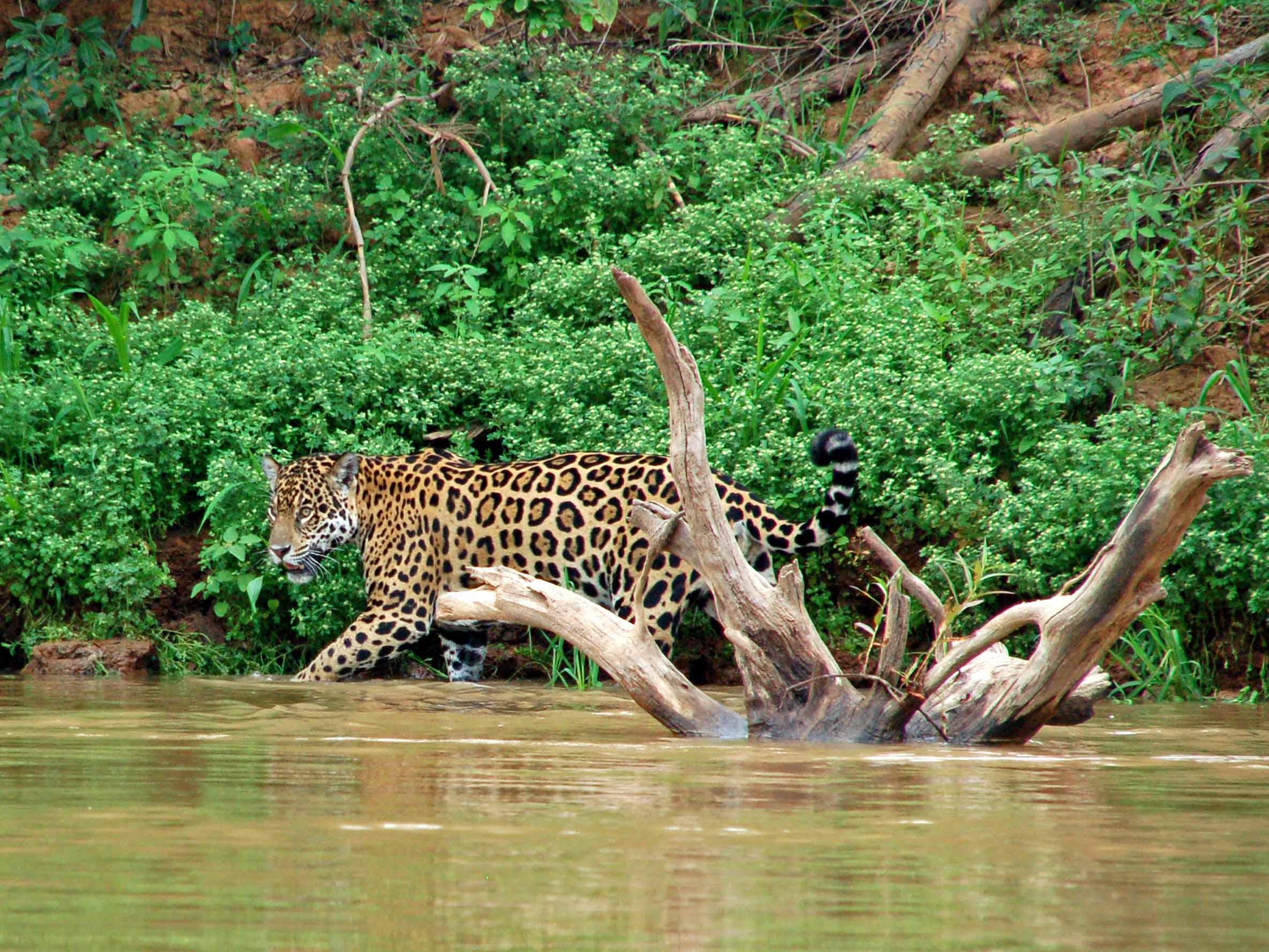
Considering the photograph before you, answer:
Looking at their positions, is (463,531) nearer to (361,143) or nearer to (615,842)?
(361,143)

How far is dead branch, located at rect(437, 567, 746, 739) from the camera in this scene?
549 centimetres

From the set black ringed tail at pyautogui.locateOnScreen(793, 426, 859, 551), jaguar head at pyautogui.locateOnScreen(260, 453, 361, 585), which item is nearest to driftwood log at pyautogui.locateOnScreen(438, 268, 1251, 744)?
black ringed tail at pyautogui.locateOnScreen(793, 426, 859, 551)

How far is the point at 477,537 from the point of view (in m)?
8.45

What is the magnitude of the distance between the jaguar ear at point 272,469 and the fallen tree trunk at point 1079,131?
5108 millimetres

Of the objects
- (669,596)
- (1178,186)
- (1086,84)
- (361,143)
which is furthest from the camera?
(361,143)

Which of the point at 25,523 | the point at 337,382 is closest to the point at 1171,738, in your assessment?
the point at 337,382

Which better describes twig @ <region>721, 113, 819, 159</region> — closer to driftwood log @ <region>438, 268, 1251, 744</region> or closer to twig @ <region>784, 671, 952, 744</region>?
driftwood log @ <region>438, 268, 1251, 744</region>

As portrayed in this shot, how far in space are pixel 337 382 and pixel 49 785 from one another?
17.4 feet

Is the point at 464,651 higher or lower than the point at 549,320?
lower

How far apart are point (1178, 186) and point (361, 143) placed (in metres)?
5.55

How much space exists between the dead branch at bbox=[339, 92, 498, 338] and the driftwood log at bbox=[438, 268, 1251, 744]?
5554mm

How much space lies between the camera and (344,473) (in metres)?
8.65

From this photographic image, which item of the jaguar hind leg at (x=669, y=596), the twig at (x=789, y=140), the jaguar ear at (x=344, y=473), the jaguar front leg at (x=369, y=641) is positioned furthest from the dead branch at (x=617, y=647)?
the twig at (x=789, y=140)

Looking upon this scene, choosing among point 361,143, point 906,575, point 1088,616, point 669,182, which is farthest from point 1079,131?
point 1088,616
